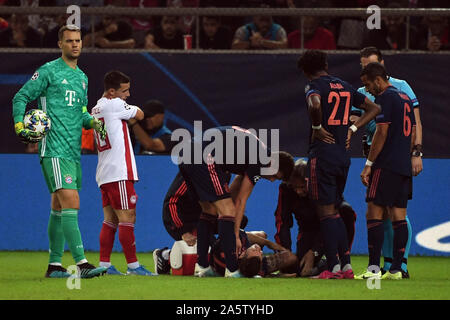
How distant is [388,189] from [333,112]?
878 mm

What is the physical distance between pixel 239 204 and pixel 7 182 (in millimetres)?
4134

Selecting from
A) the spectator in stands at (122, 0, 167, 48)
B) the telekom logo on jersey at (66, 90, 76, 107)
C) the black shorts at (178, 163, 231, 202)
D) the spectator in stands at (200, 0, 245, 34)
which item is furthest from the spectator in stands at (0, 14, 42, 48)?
the black shorts at (178, 163, 231, 202)

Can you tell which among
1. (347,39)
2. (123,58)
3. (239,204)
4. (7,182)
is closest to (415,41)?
(347,39)

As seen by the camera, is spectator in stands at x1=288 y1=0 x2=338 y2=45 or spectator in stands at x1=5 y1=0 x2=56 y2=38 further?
spectator in stands at x1=288 y1=0 x2=338 y2=45

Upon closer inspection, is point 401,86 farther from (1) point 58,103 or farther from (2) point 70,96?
(1) point 58,103

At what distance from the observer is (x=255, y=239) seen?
30.3ft

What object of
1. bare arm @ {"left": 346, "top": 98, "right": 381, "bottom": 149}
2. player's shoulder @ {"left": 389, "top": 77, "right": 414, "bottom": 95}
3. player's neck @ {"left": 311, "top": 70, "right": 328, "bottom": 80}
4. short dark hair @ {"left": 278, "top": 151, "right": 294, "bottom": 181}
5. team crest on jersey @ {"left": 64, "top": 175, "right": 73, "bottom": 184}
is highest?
player's neck @ {"left": 311, "top": 70, "right": 328, "bottom": 80}

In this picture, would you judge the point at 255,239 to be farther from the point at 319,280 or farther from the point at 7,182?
the point at 7,182

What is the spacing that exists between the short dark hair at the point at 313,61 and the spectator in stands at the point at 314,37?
→ 144 inches

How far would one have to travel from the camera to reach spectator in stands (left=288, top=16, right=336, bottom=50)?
11.9 meters

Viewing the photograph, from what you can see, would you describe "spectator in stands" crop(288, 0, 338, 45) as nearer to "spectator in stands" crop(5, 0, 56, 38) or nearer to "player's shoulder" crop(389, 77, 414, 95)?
"player's shoulder" crop(389, 77, 414, 95)

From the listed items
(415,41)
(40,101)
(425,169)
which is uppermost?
(415,41)

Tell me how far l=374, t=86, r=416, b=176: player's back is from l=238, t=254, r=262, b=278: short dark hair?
4.65ft

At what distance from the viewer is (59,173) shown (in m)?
7.88
